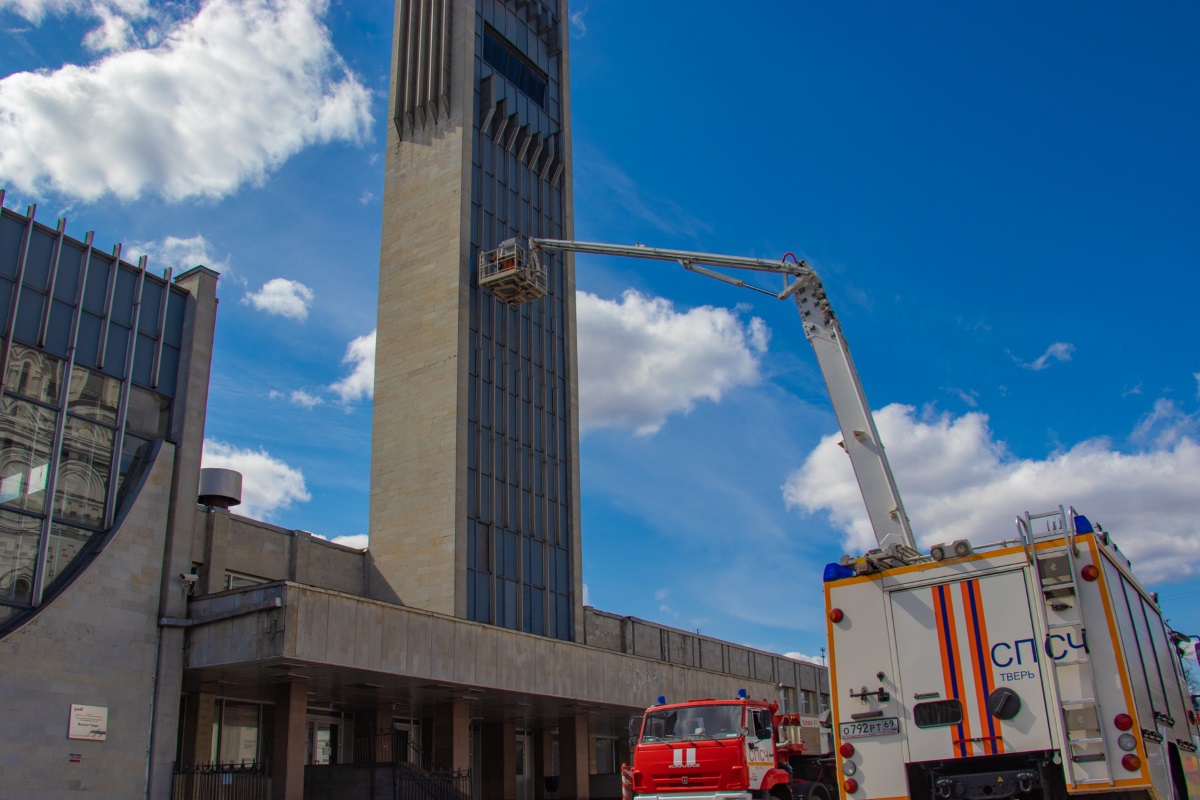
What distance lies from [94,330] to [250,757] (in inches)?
525

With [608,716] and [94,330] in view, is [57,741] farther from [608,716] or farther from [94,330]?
[608,716]

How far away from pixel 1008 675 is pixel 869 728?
190 centimetres

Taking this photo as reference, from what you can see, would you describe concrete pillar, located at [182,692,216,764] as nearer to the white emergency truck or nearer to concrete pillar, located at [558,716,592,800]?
concrete pillar, located at [558,716,592,800]

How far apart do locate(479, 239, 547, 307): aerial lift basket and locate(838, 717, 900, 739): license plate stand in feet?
106

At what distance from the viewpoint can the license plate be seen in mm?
12398

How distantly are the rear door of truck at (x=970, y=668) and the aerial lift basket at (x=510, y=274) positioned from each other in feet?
106

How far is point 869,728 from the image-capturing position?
1260cm

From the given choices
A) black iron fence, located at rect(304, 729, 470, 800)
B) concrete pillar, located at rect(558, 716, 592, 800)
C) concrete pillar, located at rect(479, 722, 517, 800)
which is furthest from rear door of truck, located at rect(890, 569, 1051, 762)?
concrete pillar, located at rect(558, 716, 592, 800)

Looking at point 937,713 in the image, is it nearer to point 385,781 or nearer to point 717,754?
point 717,754

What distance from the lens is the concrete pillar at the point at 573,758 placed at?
119 ft

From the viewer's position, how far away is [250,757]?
3047 centimetres

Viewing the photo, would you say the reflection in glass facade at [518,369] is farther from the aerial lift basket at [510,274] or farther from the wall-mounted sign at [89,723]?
the wall-mounted sign at [89,723]

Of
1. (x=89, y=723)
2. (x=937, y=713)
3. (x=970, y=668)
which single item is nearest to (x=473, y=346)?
(x=89, y=723)

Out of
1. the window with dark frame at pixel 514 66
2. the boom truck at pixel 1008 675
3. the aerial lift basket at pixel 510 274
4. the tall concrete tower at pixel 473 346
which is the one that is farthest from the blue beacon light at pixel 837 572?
the window with dark frame at pixel 514 66
